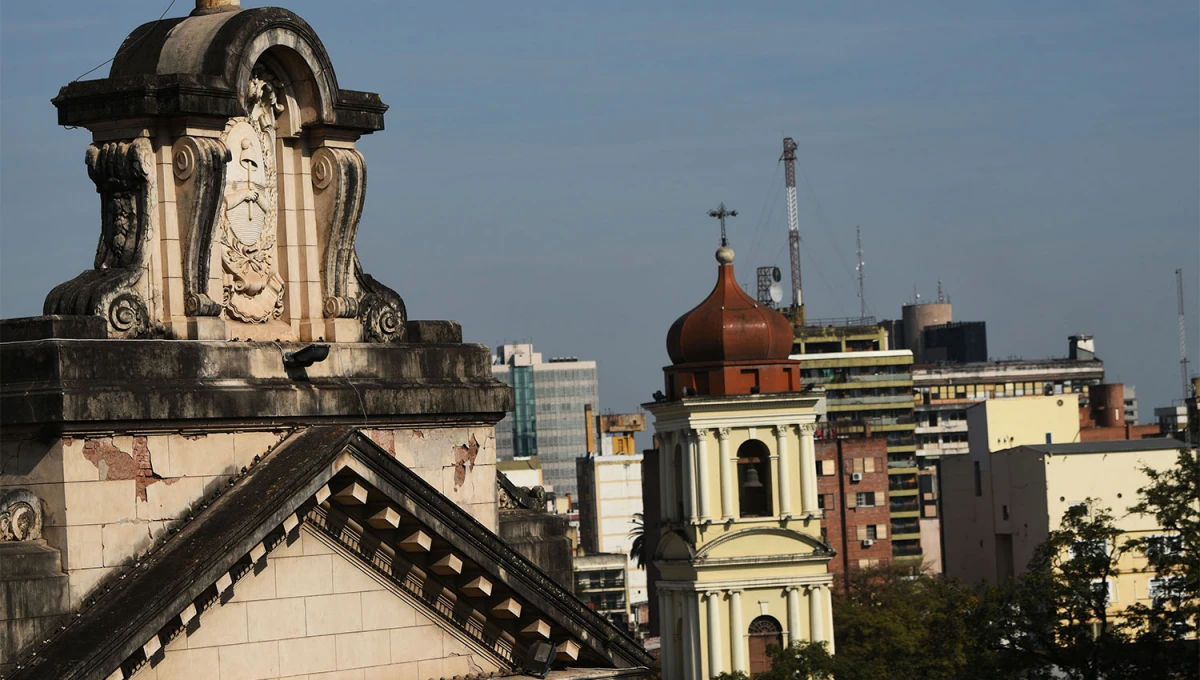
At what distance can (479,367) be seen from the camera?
85.0 feet

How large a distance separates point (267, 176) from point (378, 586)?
403 cm

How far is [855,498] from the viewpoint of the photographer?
6122 inches

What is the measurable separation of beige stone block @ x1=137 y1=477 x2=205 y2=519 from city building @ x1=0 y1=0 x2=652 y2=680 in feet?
0.07

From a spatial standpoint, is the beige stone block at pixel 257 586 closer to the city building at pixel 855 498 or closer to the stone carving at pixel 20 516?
the stone carving at pixel 20 516

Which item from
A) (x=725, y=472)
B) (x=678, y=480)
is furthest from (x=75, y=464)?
(x=678, y=480)

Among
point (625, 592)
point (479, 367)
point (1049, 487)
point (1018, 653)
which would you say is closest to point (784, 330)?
point (1049, 487)

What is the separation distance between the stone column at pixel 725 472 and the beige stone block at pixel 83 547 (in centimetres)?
6478

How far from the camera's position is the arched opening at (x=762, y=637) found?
284 feet

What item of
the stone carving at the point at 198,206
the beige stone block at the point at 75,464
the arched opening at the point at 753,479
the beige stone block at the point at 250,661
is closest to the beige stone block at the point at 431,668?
the beige stone block at the point at 250,661

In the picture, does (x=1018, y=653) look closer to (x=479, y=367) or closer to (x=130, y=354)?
(x=479, y=367)

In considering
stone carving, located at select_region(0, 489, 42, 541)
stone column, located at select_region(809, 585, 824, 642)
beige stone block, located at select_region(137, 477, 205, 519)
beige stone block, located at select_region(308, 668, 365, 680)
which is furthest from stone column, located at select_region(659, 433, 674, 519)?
stone carving, located at select_region(0, 489, 42, 541)

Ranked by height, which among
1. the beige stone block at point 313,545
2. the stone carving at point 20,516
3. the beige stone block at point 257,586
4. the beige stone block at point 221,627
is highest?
the stone carving at point 20,516

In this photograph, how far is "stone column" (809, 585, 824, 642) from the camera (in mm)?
85562

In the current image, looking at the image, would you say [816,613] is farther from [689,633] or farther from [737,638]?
[689,633]
